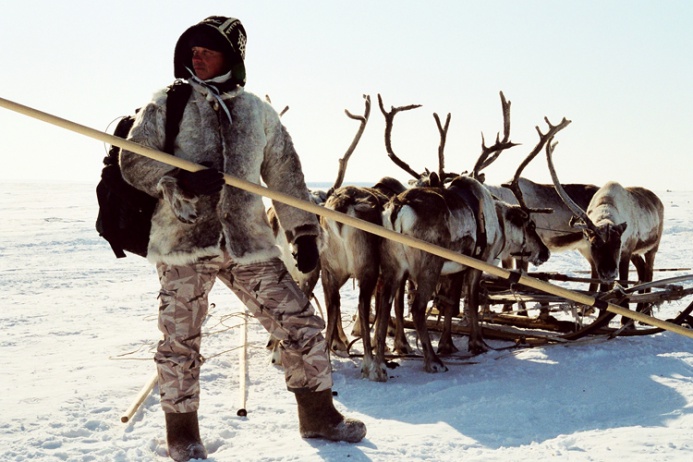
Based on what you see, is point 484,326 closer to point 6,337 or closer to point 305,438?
point 305,438

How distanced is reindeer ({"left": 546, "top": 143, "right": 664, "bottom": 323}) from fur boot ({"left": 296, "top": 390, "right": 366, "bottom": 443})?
4475mm

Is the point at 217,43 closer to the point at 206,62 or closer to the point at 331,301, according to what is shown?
the point at 206,62

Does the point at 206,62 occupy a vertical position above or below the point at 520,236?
above

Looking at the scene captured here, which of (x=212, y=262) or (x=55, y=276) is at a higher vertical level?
(x=212, y=262)

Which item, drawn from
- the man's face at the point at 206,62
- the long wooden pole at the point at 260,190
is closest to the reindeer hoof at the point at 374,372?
the long wooden pole at the point at 260,190

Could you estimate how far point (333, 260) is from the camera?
644 cm

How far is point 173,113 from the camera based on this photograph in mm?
3641

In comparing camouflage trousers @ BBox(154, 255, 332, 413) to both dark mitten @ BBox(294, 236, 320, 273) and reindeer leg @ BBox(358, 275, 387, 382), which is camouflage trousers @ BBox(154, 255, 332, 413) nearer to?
dark mitten @ BBox(294, 236, 320, 273)

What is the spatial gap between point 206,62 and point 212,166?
20.2 inches

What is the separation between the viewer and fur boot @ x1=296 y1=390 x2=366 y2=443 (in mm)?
3902

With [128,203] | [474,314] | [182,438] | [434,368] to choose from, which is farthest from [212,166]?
[474,314]

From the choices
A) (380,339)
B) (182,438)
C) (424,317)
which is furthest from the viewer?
(424,317)

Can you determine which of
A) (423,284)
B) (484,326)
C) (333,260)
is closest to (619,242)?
(484,326)

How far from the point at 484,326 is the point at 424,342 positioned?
3.86 ft
